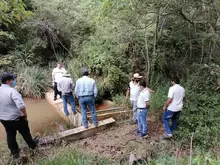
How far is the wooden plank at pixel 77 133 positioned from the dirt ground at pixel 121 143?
13 cm

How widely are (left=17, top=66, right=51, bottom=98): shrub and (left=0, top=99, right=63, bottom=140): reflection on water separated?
0.43 metres

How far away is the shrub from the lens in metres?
8.40

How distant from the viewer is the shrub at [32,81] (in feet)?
27.6

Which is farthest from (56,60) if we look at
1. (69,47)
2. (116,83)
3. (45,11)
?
(116,83)

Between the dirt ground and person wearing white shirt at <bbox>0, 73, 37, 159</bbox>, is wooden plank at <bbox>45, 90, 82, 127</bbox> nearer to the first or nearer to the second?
the dirt ground

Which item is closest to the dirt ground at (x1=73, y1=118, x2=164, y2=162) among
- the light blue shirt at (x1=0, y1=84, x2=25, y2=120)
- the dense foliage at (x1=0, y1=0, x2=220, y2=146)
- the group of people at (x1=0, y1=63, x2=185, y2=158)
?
the group of people at (x1=0, y1=63, x2=185, y2=158)

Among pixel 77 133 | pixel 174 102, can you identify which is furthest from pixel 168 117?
pixel 77 133

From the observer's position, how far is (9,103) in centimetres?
347

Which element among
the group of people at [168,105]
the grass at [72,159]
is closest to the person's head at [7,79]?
the grass at [72,159]

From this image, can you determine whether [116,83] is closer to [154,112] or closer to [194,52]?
[154,112]

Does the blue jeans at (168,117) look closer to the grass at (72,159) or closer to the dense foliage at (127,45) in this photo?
the dense foliage at (127,45)

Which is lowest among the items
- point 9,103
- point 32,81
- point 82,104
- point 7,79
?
point 82,104

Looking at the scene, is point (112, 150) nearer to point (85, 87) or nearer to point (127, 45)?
point (85, 87)

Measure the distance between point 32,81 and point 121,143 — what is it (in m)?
5.65
